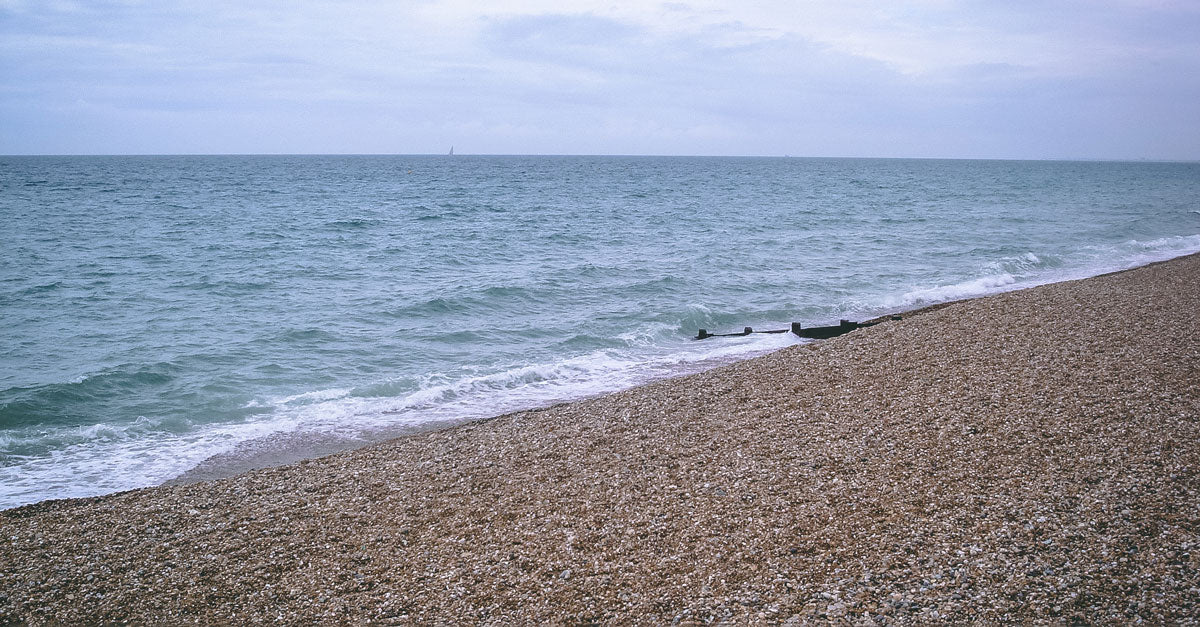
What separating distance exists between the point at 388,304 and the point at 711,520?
48.1 ft

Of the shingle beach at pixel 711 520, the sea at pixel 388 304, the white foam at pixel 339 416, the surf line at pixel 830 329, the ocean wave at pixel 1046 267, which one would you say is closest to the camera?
the shingle beach at pixel 711 520

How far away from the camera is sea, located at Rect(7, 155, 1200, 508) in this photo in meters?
11.2

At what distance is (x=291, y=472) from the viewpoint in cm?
873

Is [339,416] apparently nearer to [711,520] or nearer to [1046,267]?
[711,520]

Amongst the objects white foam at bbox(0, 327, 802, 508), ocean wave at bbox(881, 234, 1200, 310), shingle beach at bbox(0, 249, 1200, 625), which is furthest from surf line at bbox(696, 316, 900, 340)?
shingle beach at bbox(0, 249, 1200, 625)

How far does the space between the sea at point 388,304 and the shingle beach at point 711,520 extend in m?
2.47

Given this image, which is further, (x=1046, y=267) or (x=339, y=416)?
(x=1046, y=267)

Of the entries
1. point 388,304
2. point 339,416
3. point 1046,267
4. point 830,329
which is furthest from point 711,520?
point 1046,267

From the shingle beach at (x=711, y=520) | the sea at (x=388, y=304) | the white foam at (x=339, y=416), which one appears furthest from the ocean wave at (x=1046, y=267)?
the shingle beach at (x=711, y=520)

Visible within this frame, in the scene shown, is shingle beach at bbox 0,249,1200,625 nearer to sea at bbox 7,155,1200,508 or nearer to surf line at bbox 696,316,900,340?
sea at bbox 7,155,1200,508

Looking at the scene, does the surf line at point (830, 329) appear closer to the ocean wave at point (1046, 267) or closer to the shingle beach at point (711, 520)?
the ocean wave at point (1046, 267)

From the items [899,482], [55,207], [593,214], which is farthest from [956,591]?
[55,207]

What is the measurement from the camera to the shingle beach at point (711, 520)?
17.6 feet

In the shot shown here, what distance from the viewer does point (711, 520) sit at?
21.3 ft
